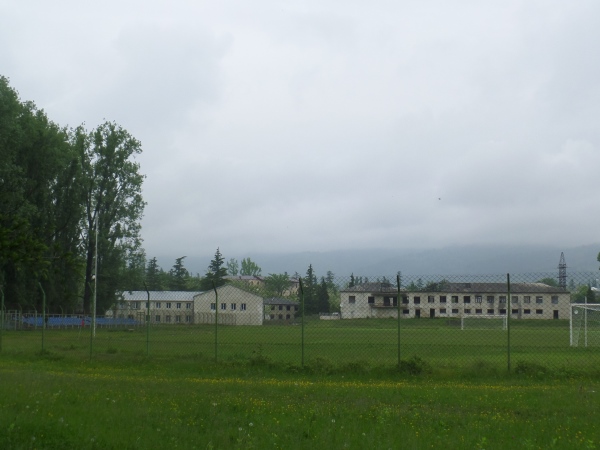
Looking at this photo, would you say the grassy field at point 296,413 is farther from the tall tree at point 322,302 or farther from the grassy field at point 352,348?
the tall tree at point 322,302

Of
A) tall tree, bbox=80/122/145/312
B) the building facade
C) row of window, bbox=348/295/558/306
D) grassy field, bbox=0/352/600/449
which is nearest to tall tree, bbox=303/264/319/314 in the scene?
the building facade

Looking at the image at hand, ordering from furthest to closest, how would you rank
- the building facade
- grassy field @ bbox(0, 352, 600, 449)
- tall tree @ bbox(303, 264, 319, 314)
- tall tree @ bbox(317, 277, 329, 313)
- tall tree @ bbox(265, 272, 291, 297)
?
tall tree @ bbox(265, 272, 291, 297)
the building facade
tall tree @ bbox(317, 277, 329, 313)
tall tree @ bbox(303, 264, 319, 314)
grassy field @ bbox(0, 352, 600, 449)

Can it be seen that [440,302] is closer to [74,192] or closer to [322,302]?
[322,302]

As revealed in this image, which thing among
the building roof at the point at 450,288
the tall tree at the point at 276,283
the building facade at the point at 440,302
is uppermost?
the building roof at the point at 450,288

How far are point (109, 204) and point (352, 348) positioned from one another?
45.8 metres

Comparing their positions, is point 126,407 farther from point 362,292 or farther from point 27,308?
point 27,308

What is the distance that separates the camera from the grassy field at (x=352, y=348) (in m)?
18.8

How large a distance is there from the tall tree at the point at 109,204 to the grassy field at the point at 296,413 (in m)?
49.8

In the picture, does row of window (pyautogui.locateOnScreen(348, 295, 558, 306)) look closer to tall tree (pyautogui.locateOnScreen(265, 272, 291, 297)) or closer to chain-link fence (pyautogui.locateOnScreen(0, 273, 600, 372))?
chain-link fence (pyautogui.locateOnScreen(0, 273, 600, 372))

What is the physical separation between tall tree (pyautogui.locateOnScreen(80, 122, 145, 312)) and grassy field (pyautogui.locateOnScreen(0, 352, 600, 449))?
1962 inches

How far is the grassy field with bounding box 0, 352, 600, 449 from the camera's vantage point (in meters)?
7.91

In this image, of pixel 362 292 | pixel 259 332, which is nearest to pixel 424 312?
pixel 362 292

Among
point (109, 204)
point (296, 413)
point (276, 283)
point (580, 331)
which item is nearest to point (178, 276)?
point (276, 283)

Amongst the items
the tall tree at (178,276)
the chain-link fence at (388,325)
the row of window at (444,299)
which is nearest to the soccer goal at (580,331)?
the chain-link fence at (388,325)
